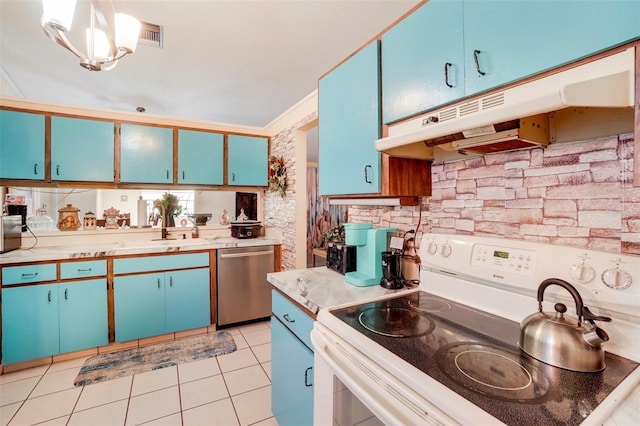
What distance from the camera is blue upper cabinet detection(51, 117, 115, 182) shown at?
272 centimetres

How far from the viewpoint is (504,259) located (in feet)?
3.58

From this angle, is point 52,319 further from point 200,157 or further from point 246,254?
point 200,157

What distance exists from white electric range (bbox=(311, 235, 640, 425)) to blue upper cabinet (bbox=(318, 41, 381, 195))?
53cm

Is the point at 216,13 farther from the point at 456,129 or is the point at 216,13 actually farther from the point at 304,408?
the point at 304,408

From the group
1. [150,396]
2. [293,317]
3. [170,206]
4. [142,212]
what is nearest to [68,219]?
[142,212]

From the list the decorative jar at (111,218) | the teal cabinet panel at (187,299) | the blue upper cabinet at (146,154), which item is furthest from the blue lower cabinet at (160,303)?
the blue upper cabinet at (146,154)

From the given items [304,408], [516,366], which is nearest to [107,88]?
[304,408]

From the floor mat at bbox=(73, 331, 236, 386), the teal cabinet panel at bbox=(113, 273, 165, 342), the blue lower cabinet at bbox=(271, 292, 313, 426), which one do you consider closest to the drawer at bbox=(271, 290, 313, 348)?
the blue lower cabinet at bbox=(271, 292, 313, 426)

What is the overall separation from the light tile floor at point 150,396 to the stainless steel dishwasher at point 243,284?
0.68 meters

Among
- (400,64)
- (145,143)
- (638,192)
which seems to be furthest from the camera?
(145,143)

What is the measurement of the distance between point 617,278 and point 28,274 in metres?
3.52

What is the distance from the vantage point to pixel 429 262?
1.37 meters

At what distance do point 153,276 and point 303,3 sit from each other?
8.59 ft

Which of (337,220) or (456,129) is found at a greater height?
(456,129)
